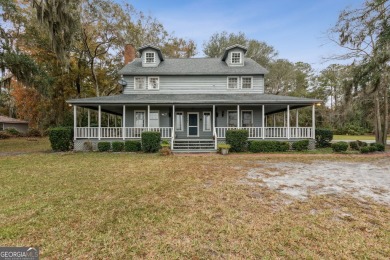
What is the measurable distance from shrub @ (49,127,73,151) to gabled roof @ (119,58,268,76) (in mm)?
5863

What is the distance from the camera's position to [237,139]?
12.6 m

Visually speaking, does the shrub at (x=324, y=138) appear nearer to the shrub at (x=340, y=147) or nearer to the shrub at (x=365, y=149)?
the shrub at (x=340, y=147)

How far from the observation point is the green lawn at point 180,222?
2.73 metres

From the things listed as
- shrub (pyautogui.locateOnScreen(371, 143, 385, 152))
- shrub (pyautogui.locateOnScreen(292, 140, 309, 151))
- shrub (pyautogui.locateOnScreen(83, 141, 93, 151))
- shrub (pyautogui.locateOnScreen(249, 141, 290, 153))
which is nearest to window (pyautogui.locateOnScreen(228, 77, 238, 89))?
shrub (pyautogui.locateOnScreen(249, 141, 290, 153))

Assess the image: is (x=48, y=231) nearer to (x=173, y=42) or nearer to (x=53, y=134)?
(x=53, y=134)

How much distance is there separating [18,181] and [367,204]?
8860mm

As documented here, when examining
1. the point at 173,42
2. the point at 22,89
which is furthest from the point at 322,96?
the point at 22,89

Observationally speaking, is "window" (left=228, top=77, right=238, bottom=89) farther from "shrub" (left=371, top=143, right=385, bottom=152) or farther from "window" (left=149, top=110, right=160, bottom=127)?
"shrub" (left=371, top=143, right=385, bottom=152)

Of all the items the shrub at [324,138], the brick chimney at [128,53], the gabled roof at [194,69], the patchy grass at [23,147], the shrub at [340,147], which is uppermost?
the brick chimney at [128,53]

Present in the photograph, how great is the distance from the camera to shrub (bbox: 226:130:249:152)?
12633mm

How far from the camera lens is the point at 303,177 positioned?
6.64m

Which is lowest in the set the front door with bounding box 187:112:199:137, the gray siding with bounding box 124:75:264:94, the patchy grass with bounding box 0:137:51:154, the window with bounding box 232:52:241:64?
the patchy grass with bounding box 0:137:51:154

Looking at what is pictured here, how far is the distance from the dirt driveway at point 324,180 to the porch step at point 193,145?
5.50 meters

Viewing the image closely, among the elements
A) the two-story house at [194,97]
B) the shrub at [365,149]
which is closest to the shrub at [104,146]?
the two-story house at [194,97]
